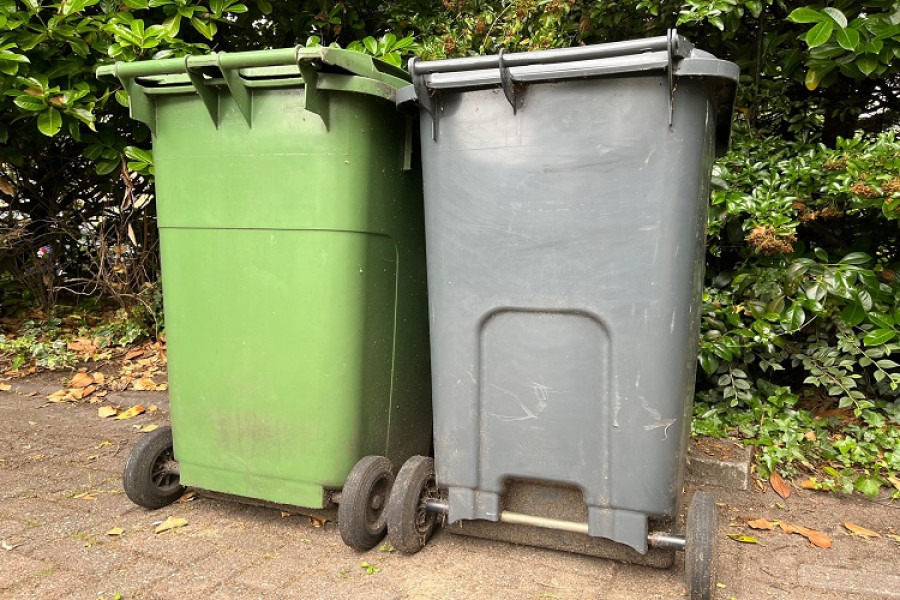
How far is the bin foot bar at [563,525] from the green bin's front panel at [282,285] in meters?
0.52

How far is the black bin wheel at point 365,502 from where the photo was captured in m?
2.29

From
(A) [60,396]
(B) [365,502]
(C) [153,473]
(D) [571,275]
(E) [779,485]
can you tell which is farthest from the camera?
(A) [60,396]

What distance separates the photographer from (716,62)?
1.92m

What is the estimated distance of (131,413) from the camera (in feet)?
12.9

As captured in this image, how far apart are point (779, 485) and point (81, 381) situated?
4051 mm

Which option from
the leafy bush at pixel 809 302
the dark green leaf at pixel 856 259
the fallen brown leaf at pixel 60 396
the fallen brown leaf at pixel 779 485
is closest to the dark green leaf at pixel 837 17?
the leafy bush at pixel 809 302

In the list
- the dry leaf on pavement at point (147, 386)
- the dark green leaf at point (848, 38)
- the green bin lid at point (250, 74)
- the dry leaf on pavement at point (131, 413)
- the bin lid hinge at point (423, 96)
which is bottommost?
the dry leaf on pavement at point (131, 413)

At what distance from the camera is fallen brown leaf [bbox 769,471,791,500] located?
114 inches

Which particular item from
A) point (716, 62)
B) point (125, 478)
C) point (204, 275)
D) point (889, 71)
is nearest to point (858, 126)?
point (889, 71)

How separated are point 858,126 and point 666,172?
2.45 meters

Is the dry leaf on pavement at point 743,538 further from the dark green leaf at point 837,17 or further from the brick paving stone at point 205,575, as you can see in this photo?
the dark green leaf at point 837,17

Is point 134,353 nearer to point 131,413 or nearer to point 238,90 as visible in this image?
point 131,413

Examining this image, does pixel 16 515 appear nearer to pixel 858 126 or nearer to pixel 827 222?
pixel 827 222

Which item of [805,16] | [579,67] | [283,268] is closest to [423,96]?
[579,67]
